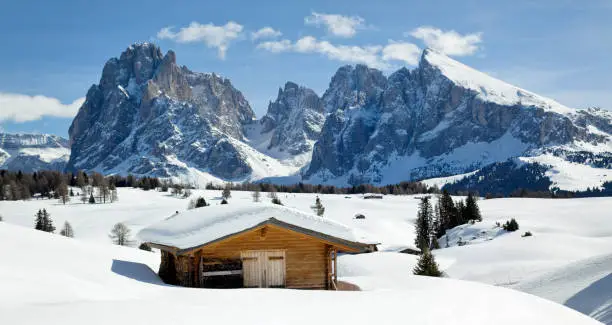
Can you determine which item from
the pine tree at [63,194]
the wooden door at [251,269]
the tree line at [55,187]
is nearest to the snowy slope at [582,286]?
the wooden door at [251,269]

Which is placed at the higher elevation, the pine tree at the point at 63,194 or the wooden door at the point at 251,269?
the pine tree at the point at 63,194

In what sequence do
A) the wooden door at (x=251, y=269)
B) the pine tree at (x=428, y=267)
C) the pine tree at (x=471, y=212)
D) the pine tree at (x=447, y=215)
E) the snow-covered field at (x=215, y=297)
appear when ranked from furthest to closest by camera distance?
the pine tree at (x=447, y=215)
the pine tree at (x=471, y=212)
the pine tree at (x=428, y=267)
the wooden door at (x=251, y=269)
the snow-covered field at (x=215, y=297)

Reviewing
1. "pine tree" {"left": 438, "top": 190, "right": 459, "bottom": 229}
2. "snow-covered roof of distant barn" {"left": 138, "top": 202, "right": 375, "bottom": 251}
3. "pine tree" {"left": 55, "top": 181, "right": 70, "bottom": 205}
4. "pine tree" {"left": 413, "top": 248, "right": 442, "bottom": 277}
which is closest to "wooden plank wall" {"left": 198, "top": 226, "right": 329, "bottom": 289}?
"snow-covered roof of distant barn" {"left": 138, "top": 202, "right": 375, "bottom": 251}

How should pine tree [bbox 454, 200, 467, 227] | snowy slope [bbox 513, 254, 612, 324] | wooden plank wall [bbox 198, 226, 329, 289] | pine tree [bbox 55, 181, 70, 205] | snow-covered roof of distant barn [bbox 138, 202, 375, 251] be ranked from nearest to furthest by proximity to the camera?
snow-covered roof of distant barn [bbox 138, 202, 375, 251] < wooden plank wall [bbox 198, 226, 329, 289] < snowy slope [bbox 513, 254, 612, 324] < pine tree [bbox 454, 200, 467, 227] < pine tree [bbox 55, 181, 70, 205]

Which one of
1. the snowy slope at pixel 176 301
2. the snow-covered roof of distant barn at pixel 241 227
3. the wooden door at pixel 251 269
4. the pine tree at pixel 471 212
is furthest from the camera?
the pine tree at pixel 471 212

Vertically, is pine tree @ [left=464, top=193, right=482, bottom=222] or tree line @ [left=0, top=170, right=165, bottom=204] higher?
tree line @ [left=0, top=170, right=165, bottom=204]

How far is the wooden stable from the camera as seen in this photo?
20.8m

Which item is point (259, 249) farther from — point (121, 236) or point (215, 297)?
point (121, 236)

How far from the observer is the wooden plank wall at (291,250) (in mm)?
21108

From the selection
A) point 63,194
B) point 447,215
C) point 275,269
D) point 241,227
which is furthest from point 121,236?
point 241,227

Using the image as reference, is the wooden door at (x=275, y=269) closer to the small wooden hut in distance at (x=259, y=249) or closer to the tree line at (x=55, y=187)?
the small wooden hut in distance at (x=259, y=249)

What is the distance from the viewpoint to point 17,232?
19656 millimetres

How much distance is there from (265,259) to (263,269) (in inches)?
14.7

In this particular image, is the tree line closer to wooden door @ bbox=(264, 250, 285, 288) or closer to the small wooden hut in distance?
the small wooden hut in distance
